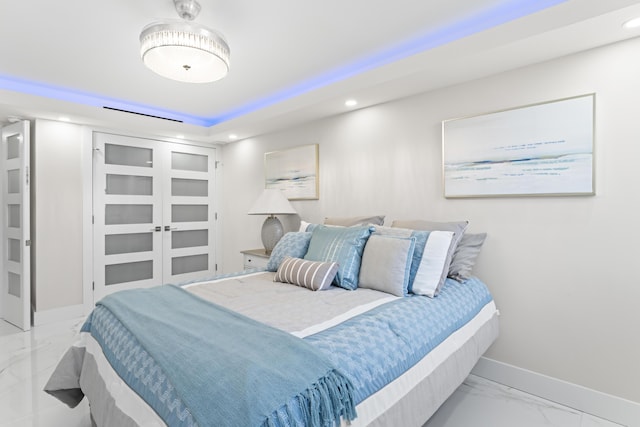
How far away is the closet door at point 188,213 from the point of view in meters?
4.53

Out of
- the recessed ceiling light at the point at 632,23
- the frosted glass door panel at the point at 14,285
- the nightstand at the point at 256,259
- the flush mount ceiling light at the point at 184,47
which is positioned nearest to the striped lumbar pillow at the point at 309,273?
the nightstand at the point at 256,259

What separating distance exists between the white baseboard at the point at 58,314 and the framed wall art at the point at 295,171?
8.53ft

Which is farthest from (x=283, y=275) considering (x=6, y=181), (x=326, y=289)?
(x=6, y=181)

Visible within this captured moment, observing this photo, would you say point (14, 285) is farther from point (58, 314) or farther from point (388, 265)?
point (388, 265)

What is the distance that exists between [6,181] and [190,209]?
1992mm

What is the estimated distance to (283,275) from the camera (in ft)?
7.86

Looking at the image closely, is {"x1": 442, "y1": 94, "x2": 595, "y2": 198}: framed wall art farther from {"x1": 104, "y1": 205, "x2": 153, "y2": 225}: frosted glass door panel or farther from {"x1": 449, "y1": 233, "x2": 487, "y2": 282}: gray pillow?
{"x1": 104, "y1": 205, "x2": 153, "y2": 225}: frosted glass door panel

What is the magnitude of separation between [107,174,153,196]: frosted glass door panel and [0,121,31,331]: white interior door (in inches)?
31.5

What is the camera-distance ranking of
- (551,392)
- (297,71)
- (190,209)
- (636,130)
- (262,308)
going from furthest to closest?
(190,209) < (297,71) < (551,392) < (636,130) < (262,308)

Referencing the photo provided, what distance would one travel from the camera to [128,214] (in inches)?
165

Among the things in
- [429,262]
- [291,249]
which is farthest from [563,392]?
[291,249]

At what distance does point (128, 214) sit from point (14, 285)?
1.33 metres

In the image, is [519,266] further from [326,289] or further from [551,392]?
[326,289]

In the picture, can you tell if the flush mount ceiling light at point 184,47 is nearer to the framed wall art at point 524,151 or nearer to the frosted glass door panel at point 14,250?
the framed wall art at point 524,151
